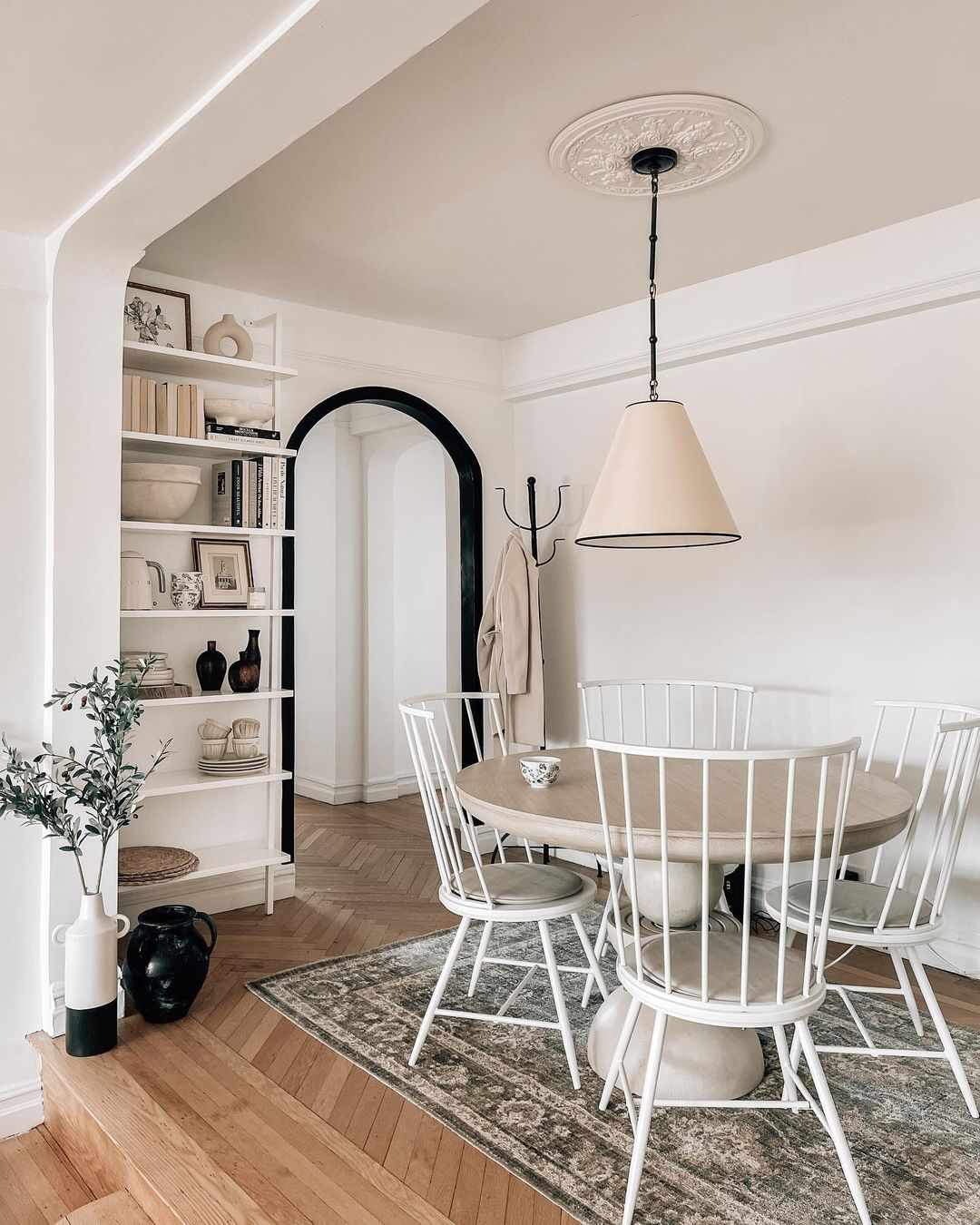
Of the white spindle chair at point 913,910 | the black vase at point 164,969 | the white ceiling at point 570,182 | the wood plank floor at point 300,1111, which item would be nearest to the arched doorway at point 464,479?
the white ceiling at point 570,182

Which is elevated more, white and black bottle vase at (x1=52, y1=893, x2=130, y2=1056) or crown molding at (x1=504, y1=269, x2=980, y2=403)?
crown molding at (x1=504, y1=269, x2=980, y2=403)

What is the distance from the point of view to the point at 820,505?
12.5 feet

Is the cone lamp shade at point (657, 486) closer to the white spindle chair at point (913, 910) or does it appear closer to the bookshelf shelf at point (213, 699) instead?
the white spindle chair at point (913, 910)

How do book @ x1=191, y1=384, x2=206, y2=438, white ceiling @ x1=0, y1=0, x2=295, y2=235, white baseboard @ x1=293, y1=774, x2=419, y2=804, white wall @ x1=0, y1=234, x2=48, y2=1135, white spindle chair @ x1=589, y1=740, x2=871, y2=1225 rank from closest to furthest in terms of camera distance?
white ceiling @ x1=0, y1=0, x2=295, y2=235
white spindle chair @ x1=589, y1=740, x2=871, y2=1225
white wall @ x1=0, y1=234, x2=48, y2=1135
book @ x1=191, y1=384, x2=206, y2=438
white baseboard @ x1=293, y1=774, x2=419, y2=804

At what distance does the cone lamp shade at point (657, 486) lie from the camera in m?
2.68

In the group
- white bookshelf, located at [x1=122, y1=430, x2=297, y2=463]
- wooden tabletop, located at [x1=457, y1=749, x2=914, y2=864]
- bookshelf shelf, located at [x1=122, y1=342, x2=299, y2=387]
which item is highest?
bookshelf shelf, located at [x1=122, y1=342, x2=299, y2=387]

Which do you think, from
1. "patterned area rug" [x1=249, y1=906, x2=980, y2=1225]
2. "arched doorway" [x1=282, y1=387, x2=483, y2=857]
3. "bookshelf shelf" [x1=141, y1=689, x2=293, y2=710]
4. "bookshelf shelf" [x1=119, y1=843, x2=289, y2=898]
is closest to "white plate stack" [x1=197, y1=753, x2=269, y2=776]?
"bookshelf shelf" [x1=141, y1=689, x2=293, y2=710]

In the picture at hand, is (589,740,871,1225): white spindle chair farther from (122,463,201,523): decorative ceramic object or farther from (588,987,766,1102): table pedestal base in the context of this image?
(122,463,201,523): decorative ceramic object

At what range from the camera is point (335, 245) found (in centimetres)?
360

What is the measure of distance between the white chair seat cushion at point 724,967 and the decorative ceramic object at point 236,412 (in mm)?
2439

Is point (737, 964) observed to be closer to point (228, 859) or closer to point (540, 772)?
point (540, 772)

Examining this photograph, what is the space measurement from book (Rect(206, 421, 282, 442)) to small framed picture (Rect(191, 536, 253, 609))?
44 cm

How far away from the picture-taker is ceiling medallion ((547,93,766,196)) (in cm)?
258

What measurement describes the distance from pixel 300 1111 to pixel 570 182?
2.76 meters
